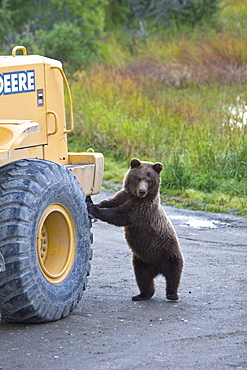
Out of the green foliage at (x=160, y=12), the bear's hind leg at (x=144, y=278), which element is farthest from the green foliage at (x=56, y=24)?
the bear's hind leg at (x=144, y=278)

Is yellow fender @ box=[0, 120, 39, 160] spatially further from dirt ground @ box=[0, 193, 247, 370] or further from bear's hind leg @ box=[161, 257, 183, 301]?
bear's hind leg @ box=[161, 257, 183, 301]

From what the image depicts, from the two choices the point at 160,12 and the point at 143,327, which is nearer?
the point at 143,327

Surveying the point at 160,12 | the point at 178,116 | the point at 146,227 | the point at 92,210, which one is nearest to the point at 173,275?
the point at 146,227

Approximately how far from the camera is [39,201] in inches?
190

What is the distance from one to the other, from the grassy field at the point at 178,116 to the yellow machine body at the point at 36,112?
12.8 feet

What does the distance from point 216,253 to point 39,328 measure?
10.3 feet

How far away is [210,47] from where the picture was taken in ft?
69.6

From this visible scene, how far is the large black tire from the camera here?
4.62 m

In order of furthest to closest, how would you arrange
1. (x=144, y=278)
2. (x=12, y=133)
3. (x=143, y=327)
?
1. (x=144, y=278)
2. (x=143, y=327)
3. (x=12, y=133)

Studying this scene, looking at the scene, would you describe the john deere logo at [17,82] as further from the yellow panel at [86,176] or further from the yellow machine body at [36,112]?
the yellow panel at [86,176]

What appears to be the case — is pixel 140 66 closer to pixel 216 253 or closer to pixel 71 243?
pixel 216 253

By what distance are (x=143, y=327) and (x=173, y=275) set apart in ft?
2.95

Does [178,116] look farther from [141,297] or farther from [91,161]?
[141,297]

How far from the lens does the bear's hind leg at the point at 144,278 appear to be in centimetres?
589
